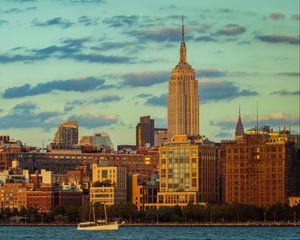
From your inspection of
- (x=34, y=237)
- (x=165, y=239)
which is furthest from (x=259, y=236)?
(x=34, y=237)

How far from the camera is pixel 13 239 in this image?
19075 centimetres

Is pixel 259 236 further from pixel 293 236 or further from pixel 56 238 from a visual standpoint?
pixel 56 238

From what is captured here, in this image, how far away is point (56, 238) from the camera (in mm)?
193875

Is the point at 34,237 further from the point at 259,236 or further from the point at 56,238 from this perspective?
the point at 259,236

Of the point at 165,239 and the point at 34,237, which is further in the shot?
the point at 34,237

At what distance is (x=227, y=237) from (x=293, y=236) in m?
8.59

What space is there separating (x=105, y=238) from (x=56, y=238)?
6452mm

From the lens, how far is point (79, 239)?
19100 cm

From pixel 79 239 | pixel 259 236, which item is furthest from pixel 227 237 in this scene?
Result: pixel 79 239

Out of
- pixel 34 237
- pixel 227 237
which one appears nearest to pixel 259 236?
pixel 227 237

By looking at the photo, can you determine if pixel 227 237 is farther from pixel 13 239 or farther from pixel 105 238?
pixel 13 239

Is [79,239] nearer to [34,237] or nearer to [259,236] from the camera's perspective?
[34,237]

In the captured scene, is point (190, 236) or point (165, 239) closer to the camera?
point (165, 239)

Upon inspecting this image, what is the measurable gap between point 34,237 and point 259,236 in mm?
29822
